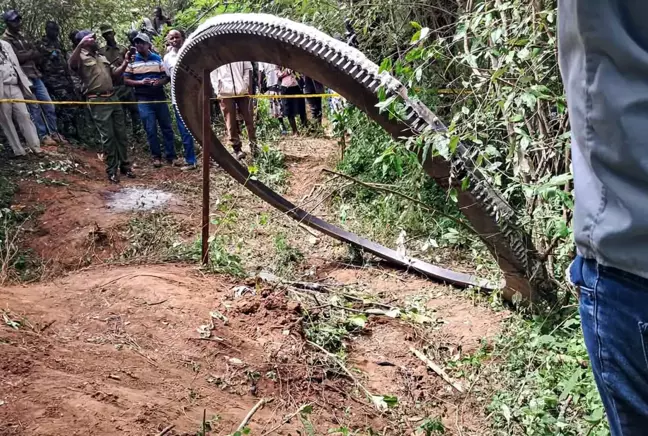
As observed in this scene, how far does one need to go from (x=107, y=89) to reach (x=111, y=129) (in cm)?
58

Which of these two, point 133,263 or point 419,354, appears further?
point 133,263

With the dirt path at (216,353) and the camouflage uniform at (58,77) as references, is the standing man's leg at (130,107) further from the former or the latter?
the dirt path at (216,353)

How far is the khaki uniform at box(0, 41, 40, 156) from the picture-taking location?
8281 millimetres

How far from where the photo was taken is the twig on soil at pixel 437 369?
3307 millimetres

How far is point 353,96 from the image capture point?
3.43 meters

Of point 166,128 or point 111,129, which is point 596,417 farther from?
point 166,128

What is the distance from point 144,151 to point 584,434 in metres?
9.28

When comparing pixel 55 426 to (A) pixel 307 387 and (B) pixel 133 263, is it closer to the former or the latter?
(A) pixel 307 387

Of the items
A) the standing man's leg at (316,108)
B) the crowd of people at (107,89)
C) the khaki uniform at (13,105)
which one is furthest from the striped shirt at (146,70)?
the standing man's leg at (316,108)

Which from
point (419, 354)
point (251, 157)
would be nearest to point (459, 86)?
point (419, 354)

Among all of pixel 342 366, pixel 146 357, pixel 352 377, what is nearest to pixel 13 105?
pixel 146 357

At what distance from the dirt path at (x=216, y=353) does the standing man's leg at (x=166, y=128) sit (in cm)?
432

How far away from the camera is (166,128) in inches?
362

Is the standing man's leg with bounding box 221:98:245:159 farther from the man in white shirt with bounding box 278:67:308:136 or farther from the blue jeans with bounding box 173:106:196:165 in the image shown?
the man in white shirt with bounding box 278:67:308:136
